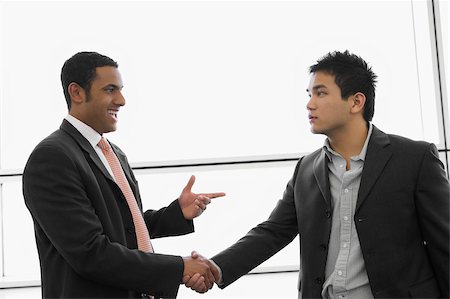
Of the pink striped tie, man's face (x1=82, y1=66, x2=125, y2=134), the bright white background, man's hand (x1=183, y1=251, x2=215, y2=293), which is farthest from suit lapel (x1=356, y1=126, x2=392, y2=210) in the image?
the bright white background

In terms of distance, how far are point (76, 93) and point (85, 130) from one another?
0.49 feet

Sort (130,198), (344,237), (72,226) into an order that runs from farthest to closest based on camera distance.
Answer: (130,198)
(344,237)
(72,226)

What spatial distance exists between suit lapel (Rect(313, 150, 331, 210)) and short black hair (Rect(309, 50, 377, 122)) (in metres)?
0.23

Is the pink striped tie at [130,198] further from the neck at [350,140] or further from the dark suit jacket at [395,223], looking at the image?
the neck at [350,140]

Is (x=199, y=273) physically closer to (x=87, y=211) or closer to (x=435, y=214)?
(x=87, y=211)

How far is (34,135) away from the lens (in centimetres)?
428

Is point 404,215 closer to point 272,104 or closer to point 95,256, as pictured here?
point 95,256

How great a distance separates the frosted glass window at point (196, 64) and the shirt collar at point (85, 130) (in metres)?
1.50

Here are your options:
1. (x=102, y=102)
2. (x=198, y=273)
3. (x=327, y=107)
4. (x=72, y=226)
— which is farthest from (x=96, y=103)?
(x=327, y=107)

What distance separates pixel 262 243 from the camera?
121 inches

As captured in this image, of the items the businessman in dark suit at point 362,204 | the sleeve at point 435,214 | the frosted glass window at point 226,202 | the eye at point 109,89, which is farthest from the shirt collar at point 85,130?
the frosted glass window at point 226,202

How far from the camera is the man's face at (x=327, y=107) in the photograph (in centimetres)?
280

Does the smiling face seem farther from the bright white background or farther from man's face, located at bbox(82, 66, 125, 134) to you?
the bright white background

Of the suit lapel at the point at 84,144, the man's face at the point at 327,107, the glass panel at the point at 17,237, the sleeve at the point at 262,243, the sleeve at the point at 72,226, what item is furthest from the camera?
the glass panel at the point at 17,237
